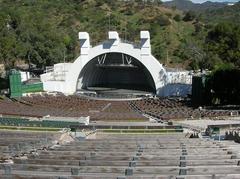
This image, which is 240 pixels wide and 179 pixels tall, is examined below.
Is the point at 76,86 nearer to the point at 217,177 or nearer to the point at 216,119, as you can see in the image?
the point at 216,119

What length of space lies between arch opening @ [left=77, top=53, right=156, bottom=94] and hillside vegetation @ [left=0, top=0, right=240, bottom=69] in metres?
12.6

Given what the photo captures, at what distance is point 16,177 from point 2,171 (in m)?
0.81

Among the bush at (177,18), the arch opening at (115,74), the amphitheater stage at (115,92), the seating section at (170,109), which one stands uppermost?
the bush at (177,18)

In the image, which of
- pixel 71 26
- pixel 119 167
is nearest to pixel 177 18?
pixel 71 26

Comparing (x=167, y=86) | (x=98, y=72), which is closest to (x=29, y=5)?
(x=98, y=72)

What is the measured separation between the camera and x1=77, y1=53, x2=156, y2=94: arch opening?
220 ft

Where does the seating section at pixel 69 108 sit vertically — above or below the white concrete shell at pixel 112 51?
below

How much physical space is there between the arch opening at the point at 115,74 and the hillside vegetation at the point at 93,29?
1257cm

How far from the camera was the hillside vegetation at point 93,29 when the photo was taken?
83375mm

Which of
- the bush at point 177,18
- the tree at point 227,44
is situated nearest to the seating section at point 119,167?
the tree at point 227,44

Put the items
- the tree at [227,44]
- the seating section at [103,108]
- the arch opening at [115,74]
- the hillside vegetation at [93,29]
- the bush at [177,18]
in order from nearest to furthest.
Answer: the seating section at [103,108] < the arch opening at [115,74] < the tree at [227,44] < the hillside vegetation at [93,29] < the bush at [177,18]

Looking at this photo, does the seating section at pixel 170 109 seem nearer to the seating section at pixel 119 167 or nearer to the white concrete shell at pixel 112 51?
the white concrete shell at pixel 112 51

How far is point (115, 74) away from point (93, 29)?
45243 millimetres

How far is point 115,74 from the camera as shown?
77.2 meters
